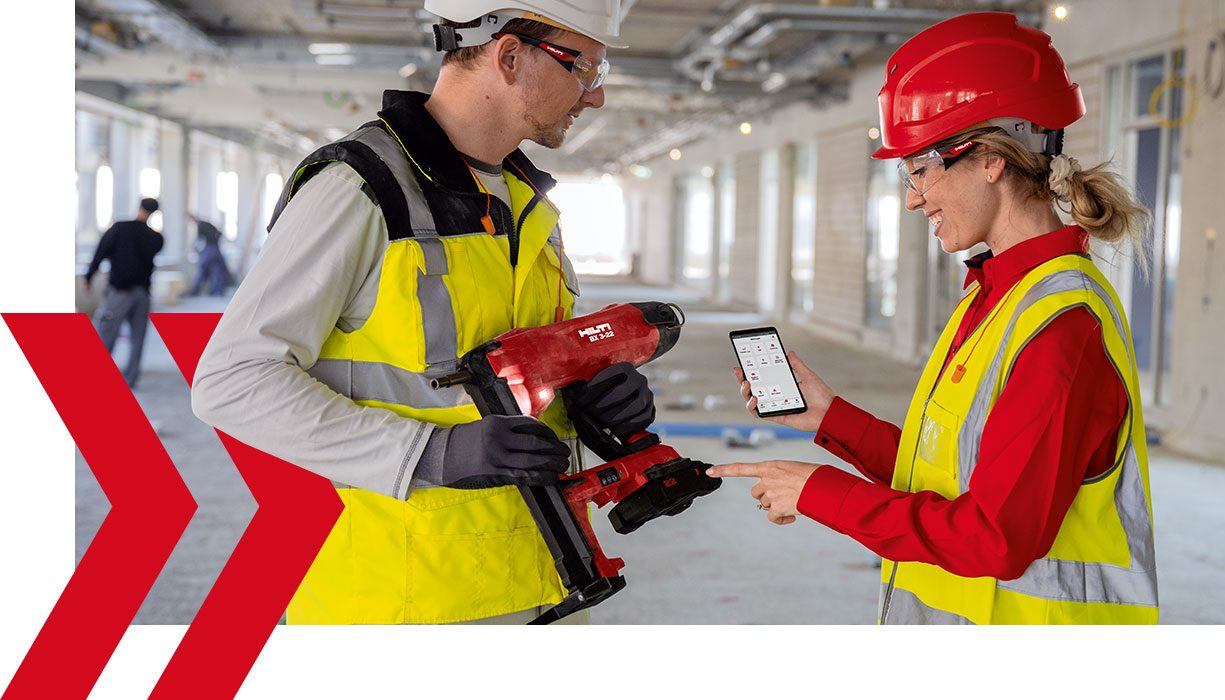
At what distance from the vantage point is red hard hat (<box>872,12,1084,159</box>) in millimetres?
1832

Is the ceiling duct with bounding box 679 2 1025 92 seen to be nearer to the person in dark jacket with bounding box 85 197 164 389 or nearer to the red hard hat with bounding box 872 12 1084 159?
the person in dark jacket with bounding box 85 197 164 389

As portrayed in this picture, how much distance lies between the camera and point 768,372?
2266mm

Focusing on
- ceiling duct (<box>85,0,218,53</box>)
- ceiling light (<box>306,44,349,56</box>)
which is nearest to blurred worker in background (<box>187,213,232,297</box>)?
ceiling duct (<box>85,0,218,53</box>)

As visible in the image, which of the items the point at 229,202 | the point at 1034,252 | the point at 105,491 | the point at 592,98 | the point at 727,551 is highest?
the point at 229,202

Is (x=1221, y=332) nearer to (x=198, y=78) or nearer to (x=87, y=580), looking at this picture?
(x=87, y=580)

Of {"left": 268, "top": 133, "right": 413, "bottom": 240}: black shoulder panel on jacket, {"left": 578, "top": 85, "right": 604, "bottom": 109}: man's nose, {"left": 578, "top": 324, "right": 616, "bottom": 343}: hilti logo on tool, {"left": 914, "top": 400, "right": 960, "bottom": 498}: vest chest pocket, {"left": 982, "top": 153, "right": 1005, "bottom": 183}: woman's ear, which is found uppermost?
{"left": 578, "top": 85, "right": 604, "bottom": 109}: man's nose

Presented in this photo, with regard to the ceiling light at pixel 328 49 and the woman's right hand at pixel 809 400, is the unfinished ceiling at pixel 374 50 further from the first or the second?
the woman's right hand at pixel 809 400

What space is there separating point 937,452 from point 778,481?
266 millimetres

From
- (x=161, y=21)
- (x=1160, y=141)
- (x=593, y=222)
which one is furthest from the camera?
(x=593, y=222)

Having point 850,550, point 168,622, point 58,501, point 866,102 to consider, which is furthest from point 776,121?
point 58,501

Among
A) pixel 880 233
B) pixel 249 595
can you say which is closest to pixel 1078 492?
pixel 249 595

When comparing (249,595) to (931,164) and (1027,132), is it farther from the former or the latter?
(1027,132)

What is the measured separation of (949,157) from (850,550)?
383cm

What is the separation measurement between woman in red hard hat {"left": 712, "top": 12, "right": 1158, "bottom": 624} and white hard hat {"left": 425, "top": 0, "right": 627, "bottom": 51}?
54cm
